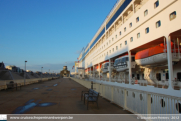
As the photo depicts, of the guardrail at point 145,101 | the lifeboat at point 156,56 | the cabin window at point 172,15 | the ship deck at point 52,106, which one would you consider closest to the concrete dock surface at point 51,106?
the ship deck at point 52,106

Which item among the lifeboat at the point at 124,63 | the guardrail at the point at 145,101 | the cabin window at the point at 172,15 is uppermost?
the cabin window at the point at 172,15

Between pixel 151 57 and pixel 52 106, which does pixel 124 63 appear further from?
pixel 52 106

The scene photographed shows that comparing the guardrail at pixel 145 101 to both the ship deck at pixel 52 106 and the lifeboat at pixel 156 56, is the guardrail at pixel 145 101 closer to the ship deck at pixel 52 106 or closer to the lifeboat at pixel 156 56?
the ship deck at pixel 52 106

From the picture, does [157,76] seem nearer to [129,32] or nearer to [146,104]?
[129,32]

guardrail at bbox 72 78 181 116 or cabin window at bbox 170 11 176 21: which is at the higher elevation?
cabin window at bbox 170 11 176 21

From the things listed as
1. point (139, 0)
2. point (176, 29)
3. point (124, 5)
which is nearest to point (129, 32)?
point (139, 0)

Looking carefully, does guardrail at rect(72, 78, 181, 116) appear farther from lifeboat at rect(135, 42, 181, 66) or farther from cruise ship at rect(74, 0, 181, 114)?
lifeboat at rect(135, 42, 181, 66)

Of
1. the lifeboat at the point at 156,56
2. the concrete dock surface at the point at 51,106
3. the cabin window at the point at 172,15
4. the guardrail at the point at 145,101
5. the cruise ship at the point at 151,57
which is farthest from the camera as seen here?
the lifeboat at the point at 156,56

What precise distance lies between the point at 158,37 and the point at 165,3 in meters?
3.60

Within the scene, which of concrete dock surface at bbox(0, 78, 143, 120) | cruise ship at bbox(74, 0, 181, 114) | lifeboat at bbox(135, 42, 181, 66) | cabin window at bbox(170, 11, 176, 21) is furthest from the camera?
lifeboat at bbox(135, 42, 181, 66)

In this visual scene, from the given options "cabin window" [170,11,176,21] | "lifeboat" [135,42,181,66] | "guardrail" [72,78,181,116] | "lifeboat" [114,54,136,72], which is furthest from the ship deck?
"lifeboat" [114,54,136,72]

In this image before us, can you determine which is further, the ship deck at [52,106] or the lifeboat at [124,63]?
the lifeboat at [124,63]

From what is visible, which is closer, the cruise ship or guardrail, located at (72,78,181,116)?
guardrail, located at (72,78,181,116)

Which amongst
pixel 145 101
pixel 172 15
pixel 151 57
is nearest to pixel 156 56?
pixel 151 57
